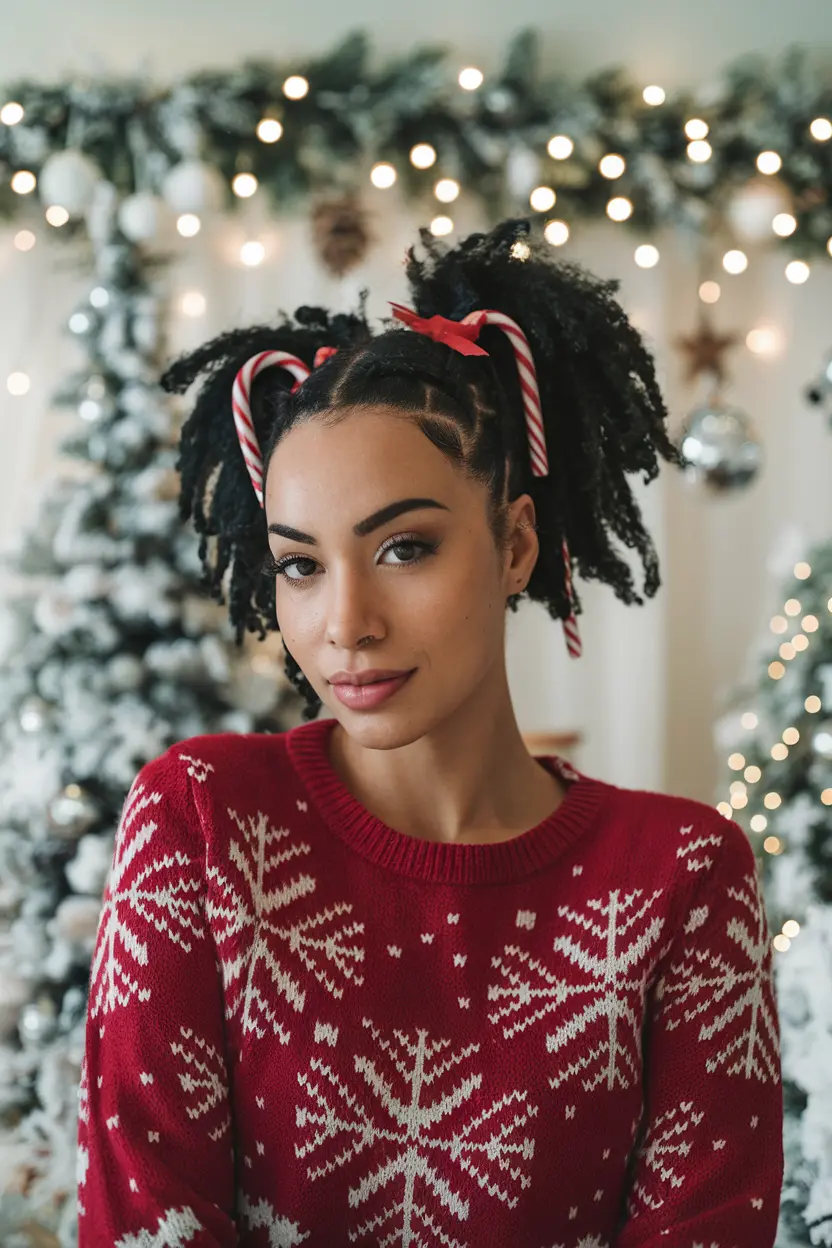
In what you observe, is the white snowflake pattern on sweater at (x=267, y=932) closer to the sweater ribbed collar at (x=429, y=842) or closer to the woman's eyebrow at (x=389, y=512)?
the sweater ribbed collar at (x=429, y=842)

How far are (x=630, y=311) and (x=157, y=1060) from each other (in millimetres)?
2547

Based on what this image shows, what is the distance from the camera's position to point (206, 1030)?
113 cm

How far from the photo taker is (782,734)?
240 cm

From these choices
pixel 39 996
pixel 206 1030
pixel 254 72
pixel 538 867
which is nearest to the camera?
pixel 206 1030

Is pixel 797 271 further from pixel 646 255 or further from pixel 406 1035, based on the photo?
pixel 406 1035

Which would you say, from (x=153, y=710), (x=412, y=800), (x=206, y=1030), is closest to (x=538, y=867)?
(x=412, y=800)

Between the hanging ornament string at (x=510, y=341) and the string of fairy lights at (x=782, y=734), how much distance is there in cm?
124

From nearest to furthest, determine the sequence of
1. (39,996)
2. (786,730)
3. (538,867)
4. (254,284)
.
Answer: (538,867), (39,996), (786,730), (254,284)

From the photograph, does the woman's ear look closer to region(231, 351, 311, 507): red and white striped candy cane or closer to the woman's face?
the woman's face

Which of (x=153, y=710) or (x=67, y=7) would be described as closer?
(x=153, y=710)

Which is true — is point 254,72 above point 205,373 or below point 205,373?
above

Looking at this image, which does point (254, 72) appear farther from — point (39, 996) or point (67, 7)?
point (39, 996)

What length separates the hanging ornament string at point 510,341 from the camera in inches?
47.7

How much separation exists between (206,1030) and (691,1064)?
1.51 ft
